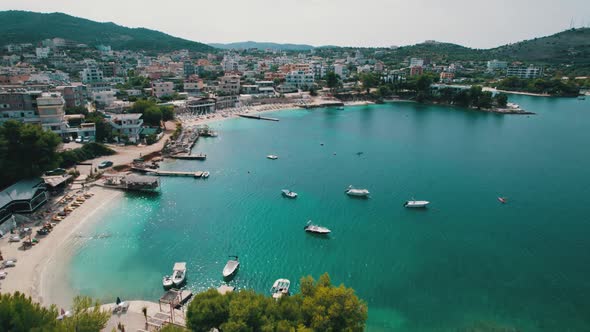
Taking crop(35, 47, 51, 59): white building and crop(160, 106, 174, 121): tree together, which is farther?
crop(35, 47, 51, 59): white building

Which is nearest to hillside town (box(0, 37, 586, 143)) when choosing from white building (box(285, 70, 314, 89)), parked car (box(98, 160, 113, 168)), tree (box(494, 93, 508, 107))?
white building (box(285, 70, 314, 89))

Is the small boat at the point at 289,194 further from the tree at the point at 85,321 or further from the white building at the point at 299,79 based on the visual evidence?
the white building at the point at 299,79

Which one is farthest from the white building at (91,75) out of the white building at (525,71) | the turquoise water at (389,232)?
the white building at (525,71)

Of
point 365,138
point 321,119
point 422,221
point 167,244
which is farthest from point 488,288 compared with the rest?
point 321,119

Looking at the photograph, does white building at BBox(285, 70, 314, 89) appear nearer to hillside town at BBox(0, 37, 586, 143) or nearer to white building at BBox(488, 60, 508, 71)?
hillside town at BBox(0, 37, 586, 143)

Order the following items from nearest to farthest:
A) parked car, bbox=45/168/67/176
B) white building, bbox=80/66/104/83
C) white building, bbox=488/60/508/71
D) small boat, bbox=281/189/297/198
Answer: parked car, bbox=45/168/67/176 < small boat, bbox=281/189/297/198 < white building, bbox=80/66/104/83 < white building, bbox=488/60/508/71

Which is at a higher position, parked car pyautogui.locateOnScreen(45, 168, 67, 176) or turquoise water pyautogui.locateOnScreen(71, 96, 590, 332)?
parked car pyautogui.locateOnScreen(45, 168, 67, 176)

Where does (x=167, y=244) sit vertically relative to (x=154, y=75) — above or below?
below

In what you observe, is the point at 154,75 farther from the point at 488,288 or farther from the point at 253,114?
the point at 488,288
